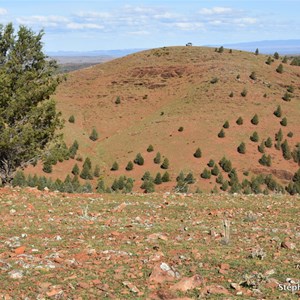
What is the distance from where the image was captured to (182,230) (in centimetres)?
1059

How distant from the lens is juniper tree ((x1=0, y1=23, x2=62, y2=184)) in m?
17.9

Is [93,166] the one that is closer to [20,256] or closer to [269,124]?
[269,124]

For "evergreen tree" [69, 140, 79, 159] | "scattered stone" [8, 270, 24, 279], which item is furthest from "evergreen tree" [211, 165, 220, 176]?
"scattered stone" [8, 270, 24, 279]

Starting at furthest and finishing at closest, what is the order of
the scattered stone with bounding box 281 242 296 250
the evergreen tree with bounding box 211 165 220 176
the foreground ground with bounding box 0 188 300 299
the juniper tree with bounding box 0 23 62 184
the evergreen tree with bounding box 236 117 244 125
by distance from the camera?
the evergreen tree with bounding box 236 117 244 125 < the evergreen tree with bounding box 211 165 220 176 < the juniper tree with bounding box 0 23 62 184 < the scattered stone with bounding box 281 242 296 250 < the foreground ground with bounding box 0 188 300 299

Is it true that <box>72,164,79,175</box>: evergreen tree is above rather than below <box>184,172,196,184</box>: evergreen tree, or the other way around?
below

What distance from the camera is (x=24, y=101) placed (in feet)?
59.5

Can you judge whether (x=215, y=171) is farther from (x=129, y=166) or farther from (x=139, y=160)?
(x=129, y=166)

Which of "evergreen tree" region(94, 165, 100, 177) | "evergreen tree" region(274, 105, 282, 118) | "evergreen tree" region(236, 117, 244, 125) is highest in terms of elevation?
Result: "evergreen tree" region(274, 105, 282, 118)

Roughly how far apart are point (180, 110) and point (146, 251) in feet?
207

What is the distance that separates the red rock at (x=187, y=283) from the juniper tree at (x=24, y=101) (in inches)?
502

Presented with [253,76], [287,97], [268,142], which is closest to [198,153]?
[268,142]

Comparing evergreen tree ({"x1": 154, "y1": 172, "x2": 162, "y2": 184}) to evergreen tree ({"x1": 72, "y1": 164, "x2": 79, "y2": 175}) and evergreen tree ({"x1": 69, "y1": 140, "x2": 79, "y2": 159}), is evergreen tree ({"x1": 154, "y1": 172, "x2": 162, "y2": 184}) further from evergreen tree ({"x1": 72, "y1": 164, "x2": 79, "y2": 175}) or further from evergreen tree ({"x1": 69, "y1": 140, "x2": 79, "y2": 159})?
evergreen tree ({"x1": 69, "y1": 140, "x2": 79, "y2": 159})

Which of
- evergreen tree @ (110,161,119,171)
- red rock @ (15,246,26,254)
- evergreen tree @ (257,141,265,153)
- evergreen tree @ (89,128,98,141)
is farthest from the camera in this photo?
evergreen tree @ (89,128,98,141)

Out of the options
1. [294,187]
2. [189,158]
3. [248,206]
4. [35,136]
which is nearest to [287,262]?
[248,206]
